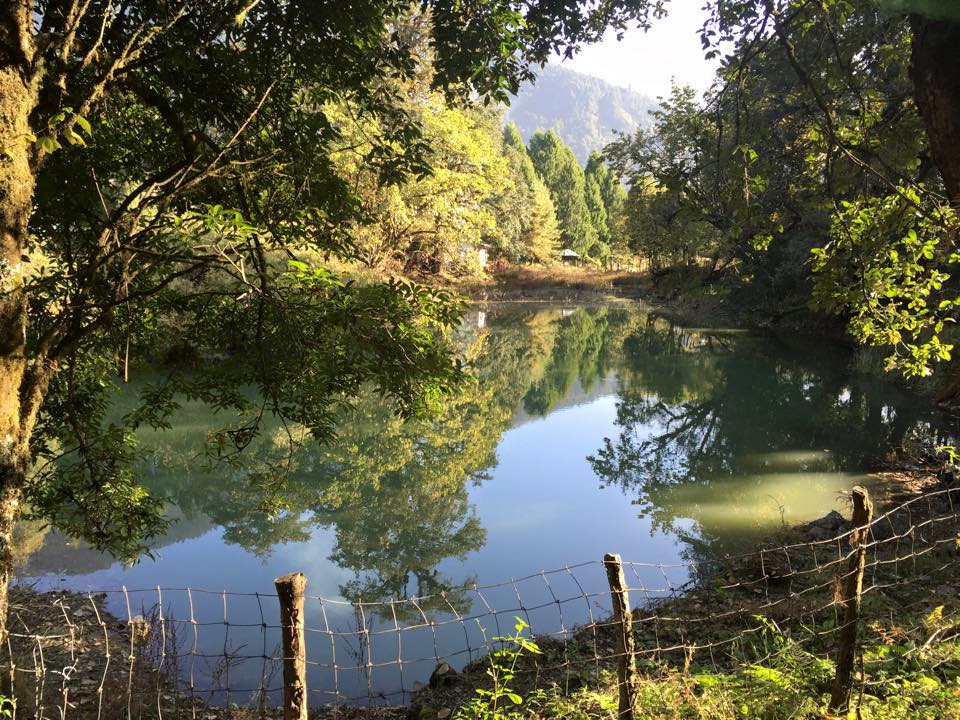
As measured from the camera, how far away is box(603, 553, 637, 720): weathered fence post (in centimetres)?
309

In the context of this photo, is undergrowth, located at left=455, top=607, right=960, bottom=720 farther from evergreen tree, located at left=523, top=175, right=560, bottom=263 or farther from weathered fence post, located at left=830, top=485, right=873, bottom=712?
evergreen tree, located at left=523, top=175, right=560, bottom=263

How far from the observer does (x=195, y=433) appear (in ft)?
49.6

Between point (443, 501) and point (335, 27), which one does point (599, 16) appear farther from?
point (443, 501)

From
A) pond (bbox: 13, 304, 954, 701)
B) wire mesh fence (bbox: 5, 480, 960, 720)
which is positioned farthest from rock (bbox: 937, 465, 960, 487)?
pond (bbox: 13, 304, 954, 701)

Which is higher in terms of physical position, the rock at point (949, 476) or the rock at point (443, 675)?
the rock at point (949, 476)

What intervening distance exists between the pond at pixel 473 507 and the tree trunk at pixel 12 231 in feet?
4.54

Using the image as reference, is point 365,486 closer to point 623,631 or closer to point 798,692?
point 623,631

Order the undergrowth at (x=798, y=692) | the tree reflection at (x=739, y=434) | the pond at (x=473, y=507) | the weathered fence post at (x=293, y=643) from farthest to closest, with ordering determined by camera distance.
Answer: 1. the tree reflection at (x=739, y=434)
2. the pond at (x=473, y=507)
3. the undergrowth at (x=798, y=692)
4. the weathered fence post at (x=293, y=643)

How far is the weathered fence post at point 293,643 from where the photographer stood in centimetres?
293

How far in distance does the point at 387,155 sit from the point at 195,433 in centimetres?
1242

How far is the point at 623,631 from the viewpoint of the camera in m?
3.12

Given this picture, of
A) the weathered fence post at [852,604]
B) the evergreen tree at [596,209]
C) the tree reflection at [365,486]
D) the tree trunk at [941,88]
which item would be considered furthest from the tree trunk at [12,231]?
the evergreen tree at [596,209]

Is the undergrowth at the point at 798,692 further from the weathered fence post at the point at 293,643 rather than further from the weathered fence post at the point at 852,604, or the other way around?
the weathered fence post at the point at 293,643

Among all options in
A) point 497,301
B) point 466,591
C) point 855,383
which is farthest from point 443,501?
point 497,301
